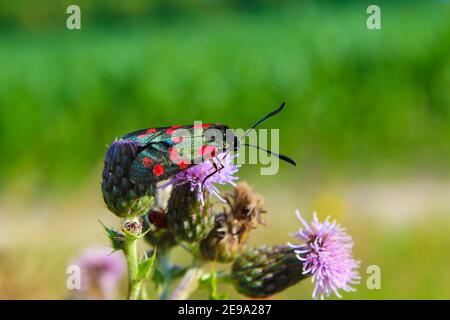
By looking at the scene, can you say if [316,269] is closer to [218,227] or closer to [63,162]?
[218,227]

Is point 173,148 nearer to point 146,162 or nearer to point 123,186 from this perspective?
point 146,162

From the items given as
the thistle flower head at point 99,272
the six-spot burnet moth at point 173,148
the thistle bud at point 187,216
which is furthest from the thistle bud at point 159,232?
the thistle flower head at point 99,272

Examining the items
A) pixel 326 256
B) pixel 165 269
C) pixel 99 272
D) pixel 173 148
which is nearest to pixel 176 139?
pixel 173 148

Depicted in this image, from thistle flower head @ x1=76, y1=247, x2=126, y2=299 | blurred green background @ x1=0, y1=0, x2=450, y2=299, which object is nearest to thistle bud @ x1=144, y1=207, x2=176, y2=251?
thistle flower head @ x1=76, y1=247, x2=126, y2=299

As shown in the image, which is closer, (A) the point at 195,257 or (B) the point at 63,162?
(A) the point at 195,257

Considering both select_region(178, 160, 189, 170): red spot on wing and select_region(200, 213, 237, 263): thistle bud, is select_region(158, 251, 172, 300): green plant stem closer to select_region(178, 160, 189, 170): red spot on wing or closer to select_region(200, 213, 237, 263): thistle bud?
select_region(200, 213, 237, 263): thistle bud
